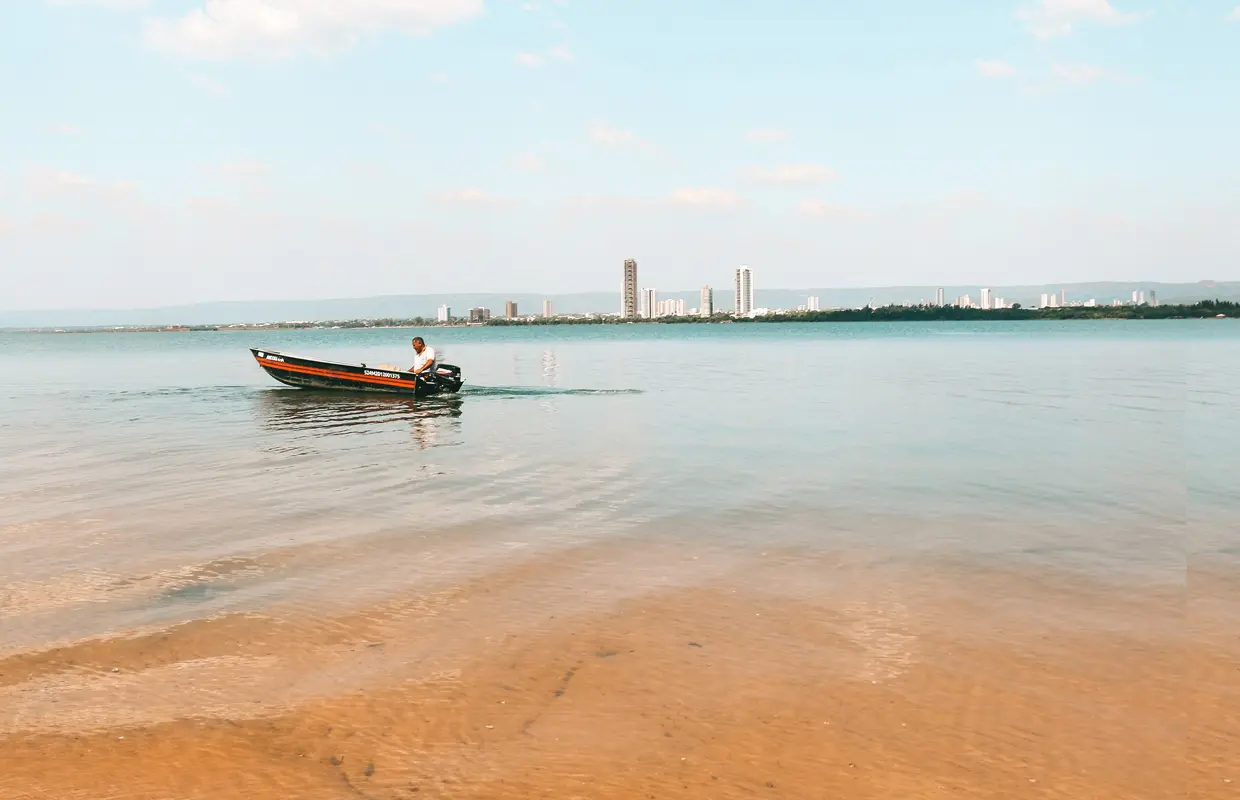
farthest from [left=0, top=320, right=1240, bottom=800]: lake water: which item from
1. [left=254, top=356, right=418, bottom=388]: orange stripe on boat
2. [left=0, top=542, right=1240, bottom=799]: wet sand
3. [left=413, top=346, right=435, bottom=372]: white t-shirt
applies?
[left=254, top=356, right=418, bottom=388]: orange stripe on boat

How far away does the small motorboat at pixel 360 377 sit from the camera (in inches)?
1351

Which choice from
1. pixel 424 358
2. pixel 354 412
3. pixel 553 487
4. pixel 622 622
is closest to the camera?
pixel 622 622

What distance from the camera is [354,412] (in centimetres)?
3012

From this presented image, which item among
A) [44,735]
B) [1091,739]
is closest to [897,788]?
[1091,739]

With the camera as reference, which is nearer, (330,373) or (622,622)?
(622,622)

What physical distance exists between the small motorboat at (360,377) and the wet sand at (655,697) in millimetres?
25685

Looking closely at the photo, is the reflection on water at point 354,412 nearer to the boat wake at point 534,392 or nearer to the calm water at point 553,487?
the calm water at point 553,487

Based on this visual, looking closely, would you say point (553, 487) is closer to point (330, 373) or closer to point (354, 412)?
point (354, 412)

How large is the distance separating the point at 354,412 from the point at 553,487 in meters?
16.5

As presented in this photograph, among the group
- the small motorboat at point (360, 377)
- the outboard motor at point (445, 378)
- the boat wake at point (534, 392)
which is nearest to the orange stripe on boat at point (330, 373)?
the small motorboat at point (360, 377)

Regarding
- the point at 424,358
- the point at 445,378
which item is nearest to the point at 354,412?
the point at 424,358

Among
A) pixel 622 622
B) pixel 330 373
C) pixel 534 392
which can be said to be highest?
pixel 330 373

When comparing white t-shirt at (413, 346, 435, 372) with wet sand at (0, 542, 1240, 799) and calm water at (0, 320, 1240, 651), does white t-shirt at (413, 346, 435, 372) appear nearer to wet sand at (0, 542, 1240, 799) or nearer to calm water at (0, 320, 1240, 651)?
calm water at (0, 320, 1240, 651)

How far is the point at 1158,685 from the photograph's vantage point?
267 inches
